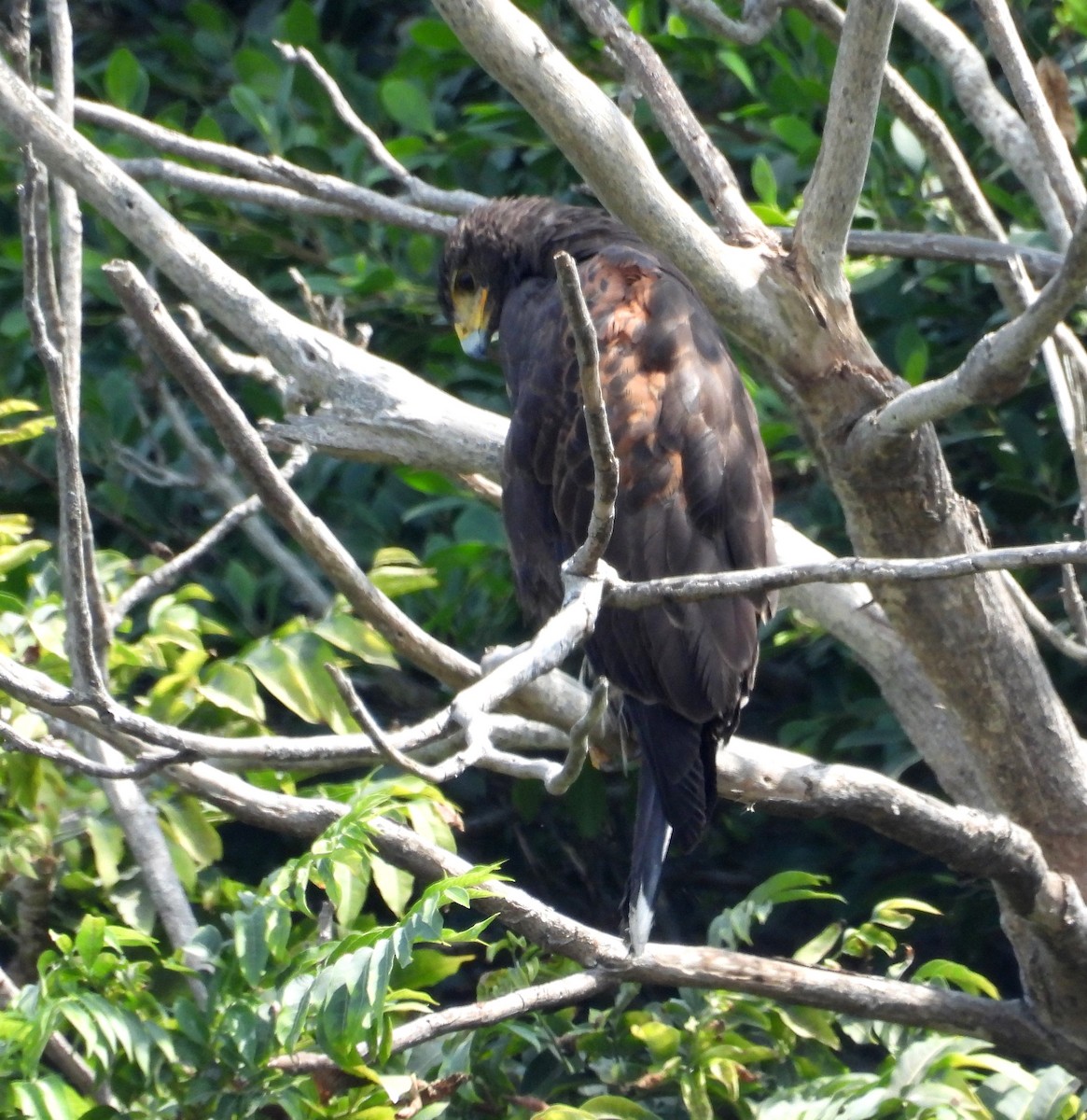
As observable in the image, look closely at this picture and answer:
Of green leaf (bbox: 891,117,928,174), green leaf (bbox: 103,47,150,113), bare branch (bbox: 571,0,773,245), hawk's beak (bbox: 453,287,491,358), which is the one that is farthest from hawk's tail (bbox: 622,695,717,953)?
green leaf (bbox: 103,47,150,113)

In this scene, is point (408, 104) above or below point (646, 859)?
above

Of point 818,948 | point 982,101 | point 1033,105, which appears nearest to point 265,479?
point 818,948

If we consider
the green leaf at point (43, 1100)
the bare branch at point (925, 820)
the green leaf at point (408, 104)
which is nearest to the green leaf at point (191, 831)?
the green leaf at point (43, 1100)

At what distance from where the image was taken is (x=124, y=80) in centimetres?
329

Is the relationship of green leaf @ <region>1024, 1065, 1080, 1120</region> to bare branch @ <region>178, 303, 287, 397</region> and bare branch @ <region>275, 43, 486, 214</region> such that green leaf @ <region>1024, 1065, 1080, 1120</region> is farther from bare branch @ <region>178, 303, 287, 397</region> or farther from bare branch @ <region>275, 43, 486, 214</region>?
bare branch @ <region>275, 43, 486, 214</region>

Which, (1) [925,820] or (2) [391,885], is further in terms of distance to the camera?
(2) [391,885]

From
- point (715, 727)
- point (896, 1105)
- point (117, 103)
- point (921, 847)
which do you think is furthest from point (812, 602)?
point (117, 103)

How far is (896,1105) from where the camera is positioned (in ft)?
6.52

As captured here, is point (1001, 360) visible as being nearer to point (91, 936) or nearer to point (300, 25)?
point (91, 936)

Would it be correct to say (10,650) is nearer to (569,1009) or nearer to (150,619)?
(150,619)

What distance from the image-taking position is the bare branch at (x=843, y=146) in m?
2.01

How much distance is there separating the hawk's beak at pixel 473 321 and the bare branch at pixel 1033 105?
1.01m

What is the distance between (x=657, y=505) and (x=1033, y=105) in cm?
79

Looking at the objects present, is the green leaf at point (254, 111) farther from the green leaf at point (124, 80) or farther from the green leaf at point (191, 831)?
the green leaf at point (191, 831)
